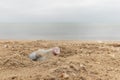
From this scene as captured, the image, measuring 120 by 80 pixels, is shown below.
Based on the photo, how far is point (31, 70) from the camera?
16.0 feet

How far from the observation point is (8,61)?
17.5 ft

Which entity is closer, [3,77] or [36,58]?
[3,77]

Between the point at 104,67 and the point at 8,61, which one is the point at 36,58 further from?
the point at 104,67

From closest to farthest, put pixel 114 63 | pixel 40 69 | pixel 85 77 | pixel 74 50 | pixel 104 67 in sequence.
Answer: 1. pixel 85 77
2. pixel 40 69
3. pixel 104 67
4. pixel 114 63
5. pixel 74 50

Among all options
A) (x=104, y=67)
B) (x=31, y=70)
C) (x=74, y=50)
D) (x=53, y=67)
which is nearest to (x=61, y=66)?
(x=53, y=67)

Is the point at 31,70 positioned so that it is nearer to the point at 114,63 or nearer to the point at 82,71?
the point at 82,71

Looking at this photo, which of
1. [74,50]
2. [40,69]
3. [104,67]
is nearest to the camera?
[40,69]

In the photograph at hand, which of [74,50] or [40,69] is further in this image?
[74,50]

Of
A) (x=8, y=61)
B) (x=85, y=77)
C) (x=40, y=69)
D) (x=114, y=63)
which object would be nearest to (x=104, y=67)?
(x=114, y=63)

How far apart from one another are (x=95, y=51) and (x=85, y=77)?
83.5 inches

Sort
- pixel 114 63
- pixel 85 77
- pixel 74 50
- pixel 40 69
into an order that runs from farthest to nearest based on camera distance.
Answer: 1. pixel 74 50
2. pixel 114 63
3. pixel 40 69
4. pixel 85 77

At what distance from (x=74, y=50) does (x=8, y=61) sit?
5.69 ft

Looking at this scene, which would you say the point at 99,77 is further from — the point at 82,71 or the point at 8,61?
the point at 8,61

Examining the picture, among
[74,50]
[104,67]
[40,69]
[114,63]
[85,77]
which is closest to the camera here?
[85,77]
